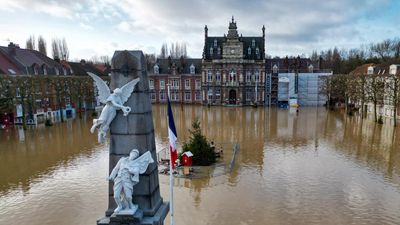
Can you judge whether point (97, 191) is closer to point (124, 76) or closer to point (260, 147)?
point (124, 76)

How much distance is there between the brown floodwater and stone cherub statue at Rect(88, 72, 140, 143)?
22.5 feet

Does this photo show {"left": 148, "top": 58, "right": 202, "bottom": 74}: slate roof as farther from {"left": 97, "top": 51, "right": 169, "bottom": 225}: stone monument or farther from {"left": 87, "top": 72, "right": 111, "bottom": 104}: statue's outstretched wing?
{"left": 87, "top": 72, "right": 111, "bottom": 104}: statue's outstretched wing

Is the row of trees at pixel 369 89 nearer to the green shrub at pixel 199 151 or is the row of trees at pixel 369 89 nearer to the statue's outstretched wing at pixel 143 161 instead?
the green shrub at pixel 199 151

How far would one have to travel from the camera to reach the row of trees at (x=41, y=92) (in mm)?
30875

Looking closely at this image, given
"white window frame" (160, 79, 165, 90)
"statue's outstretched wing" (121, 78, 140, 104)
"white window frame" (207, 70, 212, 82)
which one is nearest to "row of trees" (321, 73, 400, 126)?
"white window frame" (207, 70, 212, 82)

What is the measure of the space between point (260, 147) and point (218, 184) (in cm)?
893

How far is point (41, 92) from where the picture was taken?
3700 centimetres

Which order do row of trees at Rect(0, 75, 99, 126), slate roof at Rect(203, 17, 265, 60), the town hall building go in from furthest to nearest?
1. slate roof at Rect(203, 17, 265, 60)
2. the town hall building
3. row of trees at Rect(0, 75, 99, 126)

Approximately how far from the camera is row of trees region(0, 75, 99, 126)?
3088cm

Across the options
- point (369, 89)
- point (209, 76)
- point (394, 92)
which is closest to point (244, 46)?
point (209, 76)

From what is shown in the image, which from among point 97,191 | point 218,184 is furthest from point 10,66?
point 218,184

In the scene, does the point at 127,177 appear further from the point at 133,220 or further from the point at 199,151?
the point at 199,151

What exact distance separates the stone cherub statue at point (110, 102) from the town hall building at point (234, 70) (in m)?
52.1

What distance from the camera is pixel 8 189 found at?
1491 centimetres
